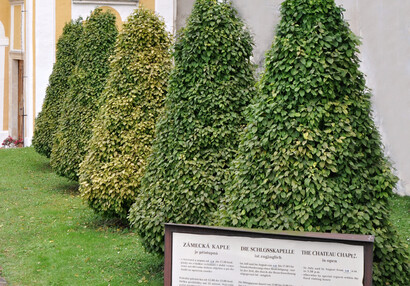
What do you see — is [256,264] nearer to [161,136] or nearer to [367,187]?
[367,187]

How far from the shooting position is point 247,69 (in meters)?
7.69

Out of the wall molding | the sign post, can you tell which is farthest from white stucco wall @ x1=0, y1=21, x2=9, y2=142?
the sign post

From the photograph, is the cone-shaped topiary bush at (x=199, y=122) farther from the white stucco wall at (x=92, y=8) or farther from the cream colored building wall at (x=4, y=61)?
the cream colored building wall at (x=4, y=61)

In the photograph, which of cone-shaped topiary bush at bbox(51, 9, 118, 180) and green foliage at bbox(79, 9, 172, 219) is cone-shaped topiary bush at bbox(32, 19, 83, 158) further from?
green foliage at bbox(79, 9, 172, 219)

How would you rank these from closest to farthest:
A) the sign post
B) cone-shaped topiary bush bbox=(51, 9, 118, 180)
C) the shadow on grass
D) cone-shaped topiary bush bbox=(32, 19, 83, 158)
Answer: the sign post
the shadow on grass
cone-shaped topiary bush bbox=(51, 9, 118, 180)
cone-shaped topiary bush bbox=(32, 19, 83, 158)

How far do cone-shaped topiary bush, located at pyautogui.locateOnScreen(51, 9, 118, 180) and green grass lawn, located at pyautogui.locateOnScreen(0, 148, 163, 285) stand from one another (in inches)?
40.9

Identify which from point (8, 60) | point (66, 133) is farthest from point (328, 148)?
point (8, 60)

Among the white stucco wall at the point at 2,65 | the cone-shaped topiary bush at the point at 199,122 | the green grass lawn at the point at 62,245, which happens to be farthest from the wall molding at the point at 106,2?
the cone-shaped topiary bush at the point at 199,122

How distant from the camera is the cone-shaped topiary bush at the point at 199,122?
24.0ft

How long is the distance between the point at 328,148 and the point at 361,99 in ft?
1.92

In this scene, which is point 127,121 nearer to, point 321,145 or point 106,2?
point 321,145

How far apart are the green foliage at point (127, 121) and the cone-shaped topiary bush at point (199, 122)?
2358mm

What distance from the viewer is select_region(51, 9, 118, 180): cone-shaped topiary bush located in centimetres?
1291

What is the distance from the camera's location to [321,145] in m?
5.35
